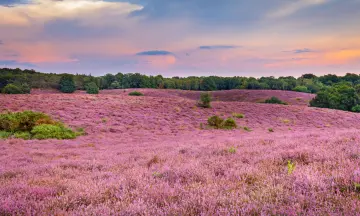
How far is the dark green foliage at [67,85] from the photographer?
3216 inches

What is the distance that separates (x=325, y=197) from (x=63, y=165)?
24.1ft

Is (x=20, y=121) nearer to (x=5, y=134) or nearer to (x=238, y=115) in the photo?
(x=5, y=134)

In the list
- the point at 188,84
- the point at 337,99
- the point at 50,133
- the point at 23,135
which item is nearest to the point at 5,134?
the point at 23,135

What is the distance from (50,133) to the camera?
18125 mm

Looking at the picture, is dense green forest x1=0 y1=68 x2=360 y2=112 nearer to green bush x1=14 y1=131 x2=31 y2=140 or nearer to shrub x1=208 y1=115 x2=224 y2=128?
shrub x1=208 y1=115 x2=224 y2=128

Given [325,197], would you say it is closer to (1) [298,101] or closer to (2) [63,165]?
(2) [63,165]

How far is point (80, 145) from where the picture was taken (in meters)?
15.0

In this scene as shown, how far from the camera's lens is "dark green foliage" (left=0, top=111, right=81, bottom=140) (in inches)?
699

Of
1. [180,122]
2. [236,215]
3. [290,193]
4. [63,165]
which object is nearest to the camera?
[236,215]

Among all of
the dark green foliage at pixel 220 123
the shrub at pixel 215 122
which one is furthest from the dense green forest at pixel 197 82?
the dark green foliage at pixel 220 123

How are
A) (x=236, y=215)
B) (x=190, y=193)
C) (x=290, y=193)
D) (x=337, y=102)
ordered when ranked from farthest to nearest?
(x=337, y=102)
(x=190, y=193)
(x=290, y=193)
(x=236, y=215)

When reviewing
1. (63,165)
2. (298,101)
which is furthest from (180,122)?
(298,101)

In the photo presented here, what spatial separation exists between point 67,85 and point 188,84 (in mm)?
61925

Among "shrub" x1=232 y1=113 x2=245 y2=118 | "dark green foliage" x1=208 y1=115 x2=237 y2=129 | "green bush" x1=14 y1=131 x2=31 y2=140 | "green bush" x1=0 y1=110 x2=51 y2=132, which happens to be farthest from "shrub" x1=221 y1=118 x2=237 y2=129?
"green bush" x1=14 y1=131 x2=31 y2=140
